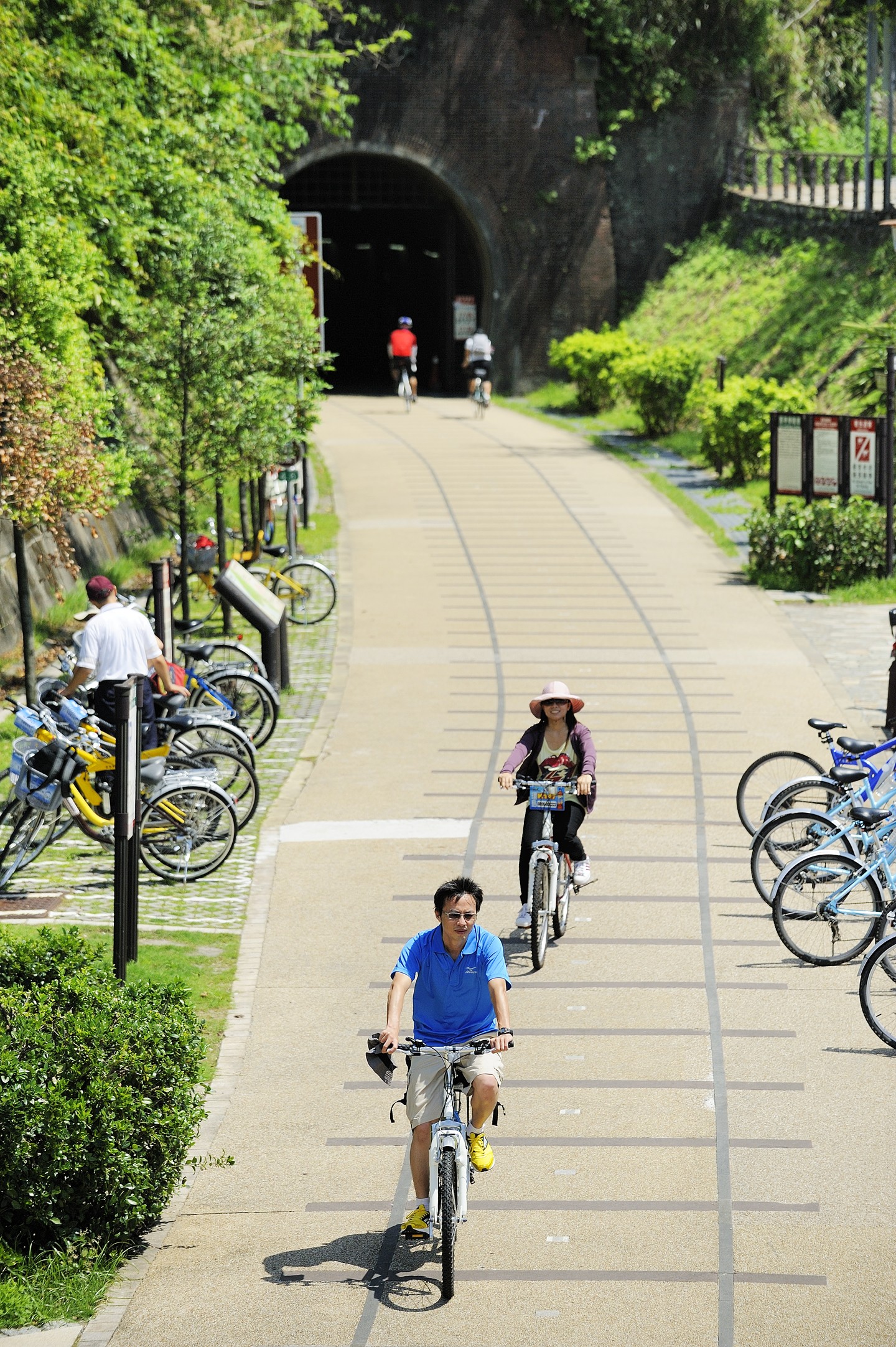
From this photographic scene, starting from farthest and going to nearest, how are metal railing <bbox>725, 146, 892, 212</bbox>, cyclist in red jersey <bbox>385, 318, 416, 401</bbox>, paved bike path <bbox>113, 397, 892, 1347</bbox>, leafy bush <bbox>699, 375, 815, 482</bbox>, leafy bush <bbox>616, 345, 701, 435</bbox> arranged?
cyclist in red jersey <bbox>385, 318, 416, 401</bbox> < metal railing <bbox>725, 146, 892, 212</bbox> < leafy bush <bbox>616, 345, 701, 435</bbox> < leafy bush <bbox>699, 375, 815, 482</bbox> < paved bike path <bbox>113, 397, 892, 1347</bbox>

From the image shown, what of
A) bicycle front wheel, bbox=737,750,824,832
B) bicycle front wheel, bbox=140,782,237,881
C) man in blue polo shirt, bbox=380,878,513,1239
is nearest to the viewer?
man in blue polo shirt, bbox=380,878,513,1239

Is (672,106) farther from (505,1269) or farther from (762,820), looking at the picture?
(505,1269)

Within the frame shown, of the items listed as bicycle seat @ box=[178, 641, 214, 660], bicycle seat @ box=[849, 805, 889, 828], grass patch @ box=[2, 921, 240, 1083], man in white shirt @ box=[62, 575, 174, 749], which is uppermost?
man in white shirt @ box=[62, 575, 174, 749]

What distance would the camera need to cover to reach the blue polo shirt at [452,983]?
7090 millimetres

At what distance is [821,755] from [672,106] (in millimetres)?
29308

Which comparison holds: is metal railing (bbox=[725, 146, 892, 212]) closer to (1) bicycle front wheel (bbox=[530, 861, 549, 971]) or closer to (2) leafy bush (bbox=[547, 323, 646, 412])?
(2) leafy bush (bbox=[547, 323, 646, 412])

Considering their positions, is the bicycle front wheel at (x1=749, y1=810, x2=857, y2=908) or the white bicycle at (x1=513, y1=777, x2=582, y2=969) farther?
the bicycle front wheel at (x1=749, y1=810, x2=857, y2=908)

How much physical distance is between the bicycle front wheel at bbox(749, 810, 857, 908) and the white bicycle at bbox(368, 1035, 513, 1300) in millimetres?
4137

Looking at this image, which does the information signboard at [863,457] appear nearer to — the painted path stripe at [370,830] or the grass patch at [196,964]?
the painted path stripe at [370,830]

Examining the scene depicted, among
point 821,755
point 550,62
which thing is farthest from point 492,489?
point 550,62

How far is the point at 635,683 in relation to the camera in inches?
661

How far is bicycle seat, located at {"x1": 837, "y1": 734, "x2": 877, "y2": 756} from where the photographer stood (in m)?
11.0

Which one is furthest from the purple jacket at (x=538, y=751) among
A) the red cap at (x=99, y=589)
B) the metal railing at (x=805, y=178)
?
the metal railing at (x=805, y=178)

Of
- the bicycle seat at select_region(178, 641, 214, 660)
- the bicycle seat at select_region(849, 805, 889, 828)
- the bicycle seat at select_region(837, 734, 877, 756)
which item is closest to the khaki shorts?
the bicycle seat at select_region(849, 805, 889, 828)
